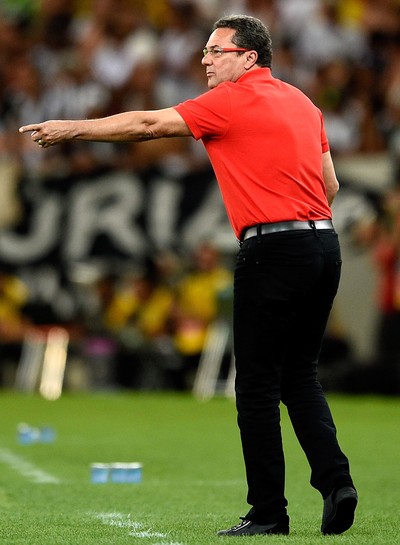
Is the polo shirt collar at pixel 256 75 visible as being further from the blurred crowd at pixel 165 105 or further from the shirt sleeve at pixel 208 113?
the blurred crowd at pixel 165 105

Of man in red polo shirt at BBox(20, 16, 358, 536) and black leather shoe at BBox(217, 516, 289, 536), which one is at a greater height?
man in red polo shirt at BBox(20, 16, 358, 536)

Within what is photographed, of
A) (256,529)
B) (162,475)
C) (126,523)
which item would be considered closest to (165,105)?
(162,475)

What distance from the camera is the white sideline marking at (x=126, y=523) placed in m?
Answer: 5.98

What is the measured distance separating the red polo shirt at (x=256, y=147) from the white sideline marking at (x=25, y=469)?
3.18 m

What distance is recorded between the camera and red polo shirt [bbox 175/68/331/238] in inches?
231

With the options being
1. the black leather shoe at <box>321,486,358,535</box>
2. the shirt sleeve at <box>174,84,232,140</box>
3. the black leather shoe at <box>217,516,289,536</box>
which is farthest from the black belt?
the black leather shoe at <box>217,516,289,536</box>

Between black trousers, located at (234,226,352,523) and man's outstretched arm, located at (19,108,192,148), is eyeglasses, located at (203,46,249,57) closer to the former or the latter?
man's outstretched arm, located at (19,108,192,148)

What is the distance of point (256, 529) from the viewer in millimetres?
5957

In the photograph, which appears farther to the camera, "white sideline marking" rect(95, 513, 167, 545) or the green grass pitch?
the green grass pitch

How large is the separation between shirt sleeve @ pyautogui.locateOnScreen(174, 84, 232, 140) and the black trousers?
499 millimetres

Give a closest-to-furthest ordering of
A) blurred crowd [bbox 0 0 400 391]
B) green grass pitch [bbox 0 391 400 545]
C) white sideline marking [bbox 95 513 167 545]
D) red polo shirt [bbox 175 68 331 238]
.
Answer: red polo shirt [bbox 175 68 331 238]
white sideline marking [bbox 95 513 167 545]
green grass pitch [bbox 0 391 400 545]
blurred crowd [bbox 0 0 400 391]

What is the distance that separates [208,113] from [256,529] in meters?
1.76

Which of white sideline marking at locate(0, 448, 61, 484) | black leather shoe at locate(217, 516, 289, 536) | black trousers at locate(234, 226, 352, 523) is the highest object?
black trousers at locate(234, 226, 352, 523)

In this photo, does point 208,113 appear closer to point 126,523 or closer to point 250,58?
point 250,58
